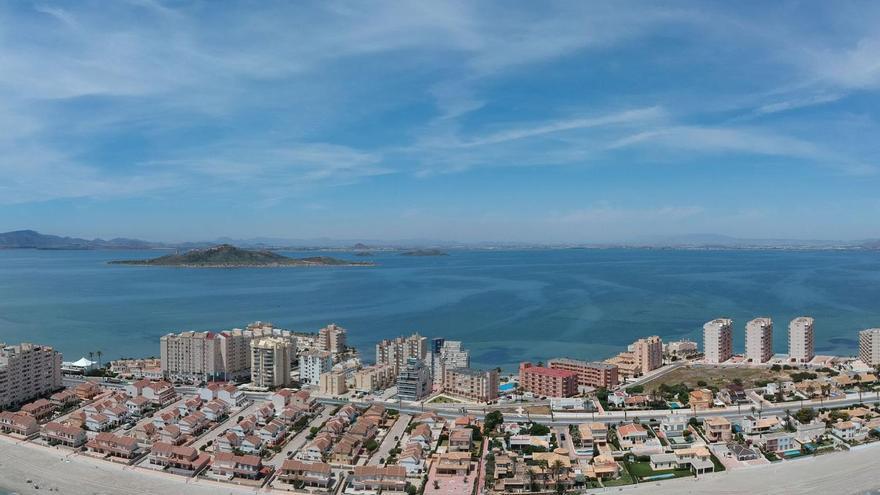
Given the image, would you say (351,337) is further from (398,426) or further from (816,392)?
(816,392)

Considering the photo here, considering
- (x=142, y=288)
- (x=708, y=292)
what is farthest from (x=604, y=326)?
(x=142, y=288)

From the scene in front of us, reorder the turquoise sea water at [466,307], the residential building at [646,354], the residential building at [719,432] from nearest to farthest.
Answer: the residential building at [719,432], the residential building at [646,354], the turquoise sea water at [466,307]

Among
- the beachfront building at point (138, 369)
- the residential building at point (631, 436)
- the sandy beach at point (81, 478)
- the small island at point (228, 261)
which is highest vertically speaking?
the small island at point (228, 261)

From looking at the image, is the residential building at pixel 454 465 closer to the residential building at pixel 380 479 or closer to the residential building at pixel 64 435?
the residential building at pixel 380 479

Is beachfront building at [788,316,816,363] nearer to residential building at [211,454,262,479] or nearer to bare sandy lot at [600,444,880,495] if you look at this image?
bare sandy lot at [600,444,880,495]

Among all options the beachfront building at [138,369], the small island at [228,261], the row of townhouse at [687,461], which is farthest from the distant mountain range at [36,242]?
the row of townhouse at [687,461]

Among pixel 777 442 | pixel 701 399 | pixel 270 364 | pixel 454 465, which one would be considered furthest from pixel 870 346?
pixel 270 364
